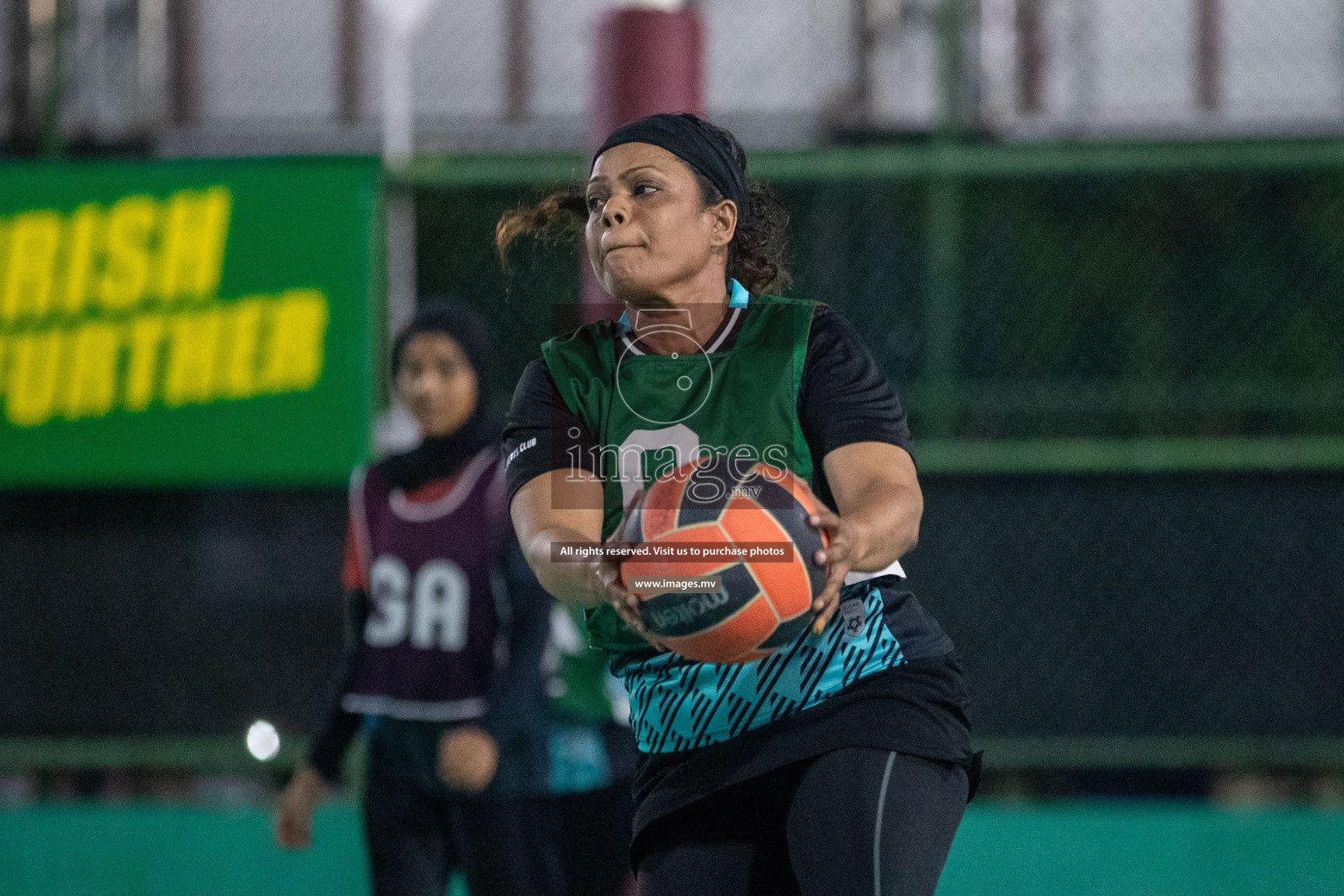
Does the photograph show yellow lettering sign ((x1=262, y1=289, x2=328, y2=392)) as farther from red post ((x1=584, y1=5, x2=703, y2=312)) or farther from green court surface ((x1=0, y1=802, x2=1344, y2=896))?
red post ((x1=584, y1=5, x2=703, y2=312))

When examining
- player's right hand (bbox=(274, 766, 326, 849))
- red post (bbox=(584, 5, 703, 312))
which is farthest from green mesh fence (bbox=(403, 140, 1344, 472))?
player's right hand (bbox=(274, 766, 326, 849))

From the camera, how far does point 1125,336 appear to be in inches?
277

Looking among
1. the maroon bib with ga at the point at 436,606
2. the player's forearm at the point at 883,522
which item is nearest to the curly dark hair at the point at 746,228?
the player's forearm at the point at 883,522

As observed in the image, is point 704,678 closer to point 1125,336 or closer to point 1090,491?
point 1090,491

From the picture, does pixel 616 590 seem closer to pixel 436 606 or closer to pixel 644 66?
pixel 436 606

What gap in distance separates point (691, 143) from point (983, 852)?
404 centimetres

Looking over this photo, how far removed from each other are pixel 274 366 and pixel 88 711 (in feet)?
5.62

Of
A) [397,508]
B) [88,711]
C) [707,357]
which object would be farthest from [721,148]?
[88,711]

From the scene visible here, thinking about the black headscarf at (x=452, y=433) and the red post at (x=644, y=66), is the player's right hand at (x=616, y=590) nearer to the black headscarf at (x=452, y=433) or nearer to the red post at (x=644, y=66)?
the black headscarf at (x=452, y=433)

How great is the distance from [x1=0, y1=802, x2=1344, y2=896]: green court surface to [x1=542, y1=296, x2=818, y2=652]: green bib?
333 cm

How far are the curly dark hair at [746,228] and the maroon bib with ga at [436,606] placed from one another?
104 cm

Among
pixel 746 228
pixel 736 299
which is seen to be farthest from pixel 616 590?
pixel 746 228

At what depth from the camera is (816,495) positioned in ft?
7.07

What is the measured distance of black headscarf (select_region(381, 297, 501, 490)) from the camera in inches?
142
